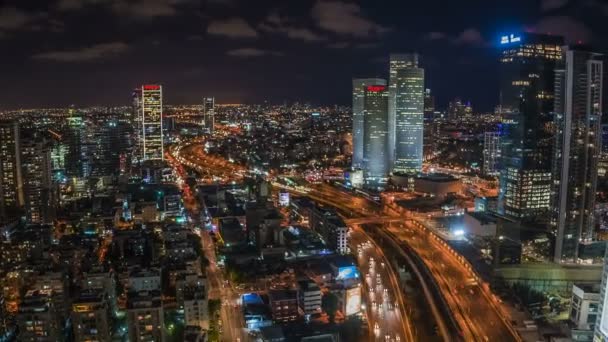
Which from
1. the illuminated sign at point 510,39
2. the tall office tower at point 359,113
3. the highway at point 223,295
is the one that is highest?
the illuminated sign at point 510,39

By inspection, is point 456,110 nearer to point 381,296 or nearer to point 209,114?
point 209,114

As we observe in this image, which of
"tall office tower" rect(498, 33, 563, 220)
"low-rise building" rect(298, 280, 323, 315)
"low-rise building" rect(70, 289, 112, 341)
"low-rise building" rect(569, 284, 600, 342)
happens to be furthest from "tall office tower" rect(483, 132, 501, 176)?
"low-rise building" rect(70, 289, 112, 341)

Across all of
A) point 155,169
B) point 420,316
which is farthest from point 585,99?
point 155,169

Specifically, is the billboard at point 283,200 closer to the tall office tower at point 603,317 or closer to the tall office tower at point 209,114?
the tall office tower at point 603,317

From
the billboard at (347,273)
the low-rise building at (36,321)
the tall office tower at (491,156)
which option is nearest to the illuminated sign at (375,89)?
the tall office tower at (491,156)

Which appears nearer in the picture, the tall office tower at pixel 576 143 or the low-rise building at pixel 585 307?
the low-rise building at pixel 585 307

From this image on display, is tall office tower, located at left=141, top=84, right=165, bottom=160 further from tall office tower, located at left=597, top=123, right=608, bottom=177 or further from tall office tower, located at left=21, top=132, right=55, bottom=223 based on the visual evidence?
tall office tower, located at left=597, top=123, right=608, bottom=177
